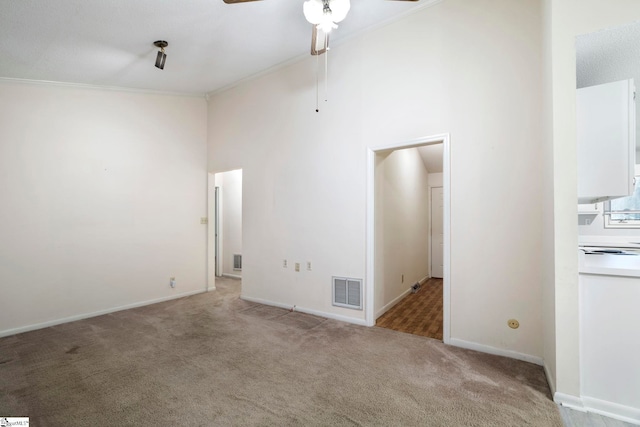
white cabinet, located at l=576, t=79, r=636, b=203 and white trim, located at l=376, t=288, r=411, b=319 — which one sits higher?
white cabinet, located at l=576, t=79, r=636, b=203

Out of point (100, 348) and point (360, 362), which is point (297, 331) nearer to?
point (360, 362)

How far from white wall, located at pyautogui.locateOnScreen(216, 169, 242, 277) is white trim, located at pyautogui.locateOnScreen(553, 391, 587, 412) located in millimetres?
5597

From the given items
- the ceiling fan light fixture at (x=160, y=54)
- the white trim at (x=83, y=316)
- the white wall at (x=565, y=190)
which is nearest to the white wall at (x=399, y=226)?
the white wall at (x=565, y=190)

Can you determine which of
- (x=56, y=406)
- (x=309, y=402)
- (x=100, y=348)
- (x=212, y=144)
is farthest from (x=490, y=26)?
(x=100, y=348)

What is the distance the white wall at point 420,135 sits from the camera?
2709mm

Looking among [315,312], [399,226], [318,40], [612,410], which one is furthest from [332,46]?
[612,410]

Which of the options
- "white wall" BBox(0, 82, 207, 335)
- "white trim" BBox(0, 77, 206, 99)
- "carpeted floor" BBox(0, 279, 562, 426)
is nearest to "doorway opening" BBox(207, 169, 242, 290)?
"white wall" BBox(0, 82, 207, 335)

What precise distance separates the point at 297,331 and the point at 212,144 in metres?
3.43

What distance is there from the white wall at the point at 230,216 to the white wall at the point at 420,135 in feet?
6.69

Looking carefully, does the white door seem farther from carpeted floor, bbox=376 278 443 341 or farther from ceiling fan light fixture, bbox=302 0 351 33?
ceiling fan light fixture, bbox=302 0 351 33

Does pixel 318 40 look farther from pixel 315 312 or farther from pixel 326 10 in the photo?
pixel 315 312

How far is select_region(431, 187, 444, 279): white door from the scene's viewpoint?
6367 millimetres

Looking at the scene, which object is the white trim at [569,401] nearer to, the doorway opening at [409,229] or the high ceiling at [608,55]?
the doorway opening at [409,229]

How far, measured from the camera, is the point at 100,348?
307 cm
